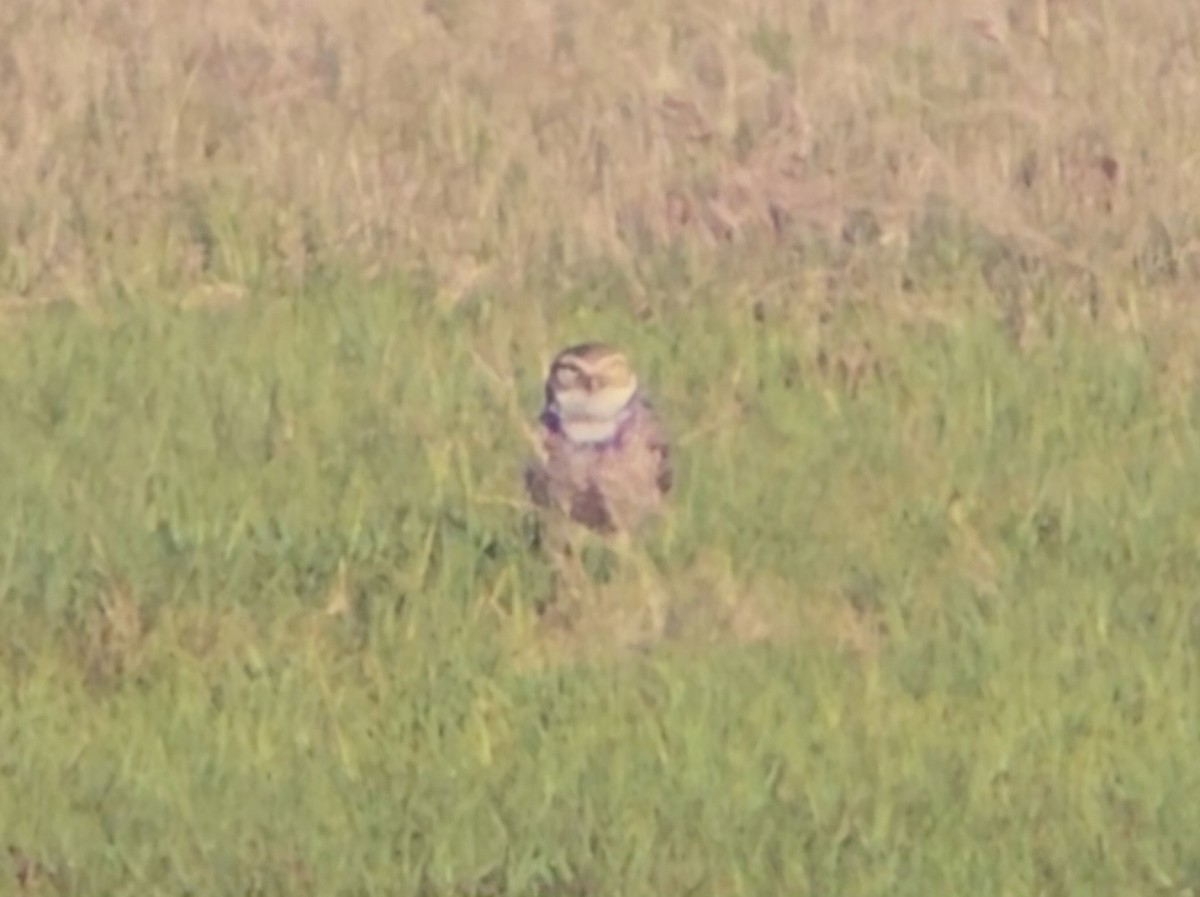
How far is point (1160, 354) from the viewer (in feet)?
25.1

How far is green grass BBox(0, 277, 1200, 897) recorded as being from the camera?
5258mm

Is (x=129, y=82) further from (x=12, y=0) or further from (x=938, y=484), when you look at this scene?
(x=938, y=484)

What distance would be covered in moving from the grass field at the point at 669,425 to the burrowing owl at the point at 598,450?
9 cm

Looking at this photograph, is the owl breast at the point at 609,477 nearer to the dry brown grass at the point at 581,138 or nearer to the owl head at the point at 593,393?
the owl head at the point at 593,393

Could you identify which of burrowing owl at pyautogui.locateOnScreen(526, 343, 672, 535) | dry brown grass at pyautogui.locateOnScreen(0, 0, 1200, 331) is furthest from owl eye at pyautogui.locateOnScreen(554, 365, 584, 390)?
dry brown grass at pyautogui.locateOnScreen(0, 0, 1200, 331)

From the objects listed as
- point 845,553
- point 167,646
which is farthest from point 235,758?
point 845,553

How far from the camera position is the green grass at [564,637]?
5258 millimetres

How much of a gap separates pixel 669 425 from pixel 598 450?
532 millimetres

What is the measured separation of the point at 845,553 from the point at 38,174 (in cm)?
323

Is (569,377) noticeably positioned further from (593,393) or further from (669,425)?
(669,425)

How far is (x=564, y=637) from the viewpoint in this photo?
6.12 meters

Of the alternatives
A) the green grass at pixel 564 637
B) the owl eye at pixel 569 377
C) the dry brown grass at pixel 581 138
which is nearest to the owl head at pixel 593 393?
the owl eye at pixel 569 377

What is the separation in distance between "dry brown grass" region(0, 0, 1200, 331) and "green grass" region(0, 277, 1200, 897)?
0.47 metres

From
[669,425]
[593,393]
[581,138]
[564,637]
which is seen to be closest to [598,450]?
[593,393]
